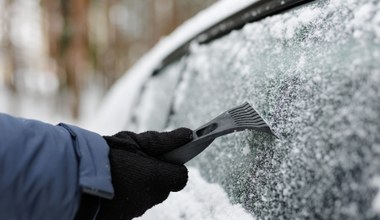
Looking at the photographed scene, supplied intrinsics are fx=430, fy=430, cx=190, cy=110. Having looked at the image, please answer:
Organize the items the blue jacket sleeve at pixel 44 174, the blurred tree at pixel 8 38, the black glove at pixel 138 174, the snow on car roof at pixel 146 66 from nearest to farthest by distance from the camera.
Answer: the blue jacket sleeve at pixel 44 174 → the black glove at pixel 138 174 → the snow on car roof at pixel 146 66 → the blurred tree at pixel 8 38

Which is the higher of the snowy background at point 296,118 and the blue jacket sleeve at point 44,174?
the snowy background at point 296,118

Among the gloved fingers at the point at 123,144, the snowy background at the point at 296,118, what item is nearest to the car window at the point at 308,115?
the snowy background at the point at 296,118

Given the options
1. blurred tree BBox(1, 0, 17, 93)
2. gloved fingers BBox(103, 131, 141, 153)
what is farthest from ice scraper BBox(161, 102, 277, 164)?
blurred tree BBox(1, 0, 17, 93)

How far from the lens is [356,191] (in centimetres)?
90

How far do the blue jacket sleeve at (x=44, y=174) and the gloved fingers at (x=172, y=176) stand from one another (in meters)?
0.19

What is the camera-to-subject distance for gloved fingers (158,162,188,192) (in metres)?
1.43

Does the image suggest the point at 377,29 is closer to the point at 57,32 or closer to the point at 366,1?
the point at 366,1

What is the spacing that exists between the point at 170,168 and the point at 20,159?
47 centimetres

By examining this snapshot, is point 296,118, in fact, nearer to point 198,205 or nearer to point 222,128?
point 222,128

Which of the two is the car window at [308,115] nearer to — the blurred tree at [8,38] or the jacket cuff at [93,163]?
the jacket cuff at [93,163]

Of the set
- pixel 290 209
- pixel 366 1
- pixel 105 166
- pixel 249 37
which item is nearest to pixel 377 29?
pixel 366 1

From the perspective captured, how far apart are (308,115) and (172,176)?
1.75ft

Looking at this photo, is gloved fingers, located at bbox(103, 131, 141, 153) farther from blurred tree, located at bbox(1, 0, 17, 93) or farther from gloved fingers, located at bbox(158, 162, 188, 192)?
blurred tree, located at bbox(1, 0, 17, 93)

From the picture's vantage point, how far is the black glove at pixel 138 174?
1.40 metres
